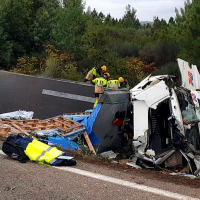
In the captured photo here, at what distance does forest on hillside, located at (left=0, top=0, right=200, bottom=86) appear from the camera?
16781mm

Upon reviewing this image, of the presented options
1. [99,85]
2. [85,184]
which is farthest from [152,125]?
[85,184]

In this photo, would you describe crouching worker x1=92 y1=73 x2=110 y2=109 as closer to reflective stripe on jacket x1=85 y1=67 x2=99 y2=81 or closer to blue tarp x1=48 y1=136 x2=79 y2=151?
reflective stripe on jacket x1=85 y1=67 x2=99 y2=81

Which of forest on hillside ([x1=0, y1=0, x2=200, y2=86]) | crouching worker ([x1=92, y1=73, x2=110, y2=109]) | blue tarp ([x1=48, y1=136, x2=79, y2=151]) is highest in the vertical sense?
forest on hillside ([x1=0, y1=0, x2=200, y2=86])

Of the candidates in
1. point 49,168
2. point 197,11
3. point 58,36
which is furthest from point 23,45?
point 49,168

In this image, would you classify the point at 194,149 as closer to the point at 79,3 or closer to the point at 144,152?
the point at 144,152

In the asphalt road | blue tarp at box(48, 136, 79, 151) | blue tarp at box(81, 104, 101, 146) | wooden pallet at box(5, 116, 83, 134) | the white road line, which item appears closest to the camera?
the asphalt road

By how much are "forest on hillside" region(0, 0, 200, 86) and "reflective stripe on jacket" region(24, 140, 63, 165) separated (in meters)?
10.1

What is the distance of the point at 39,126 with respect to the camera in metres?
8.94

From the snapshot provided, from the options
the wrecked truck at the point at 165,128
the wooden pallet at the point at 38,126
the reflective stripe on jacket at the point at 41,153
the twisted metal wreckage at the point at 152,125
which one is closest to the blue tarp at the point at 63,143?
the twisted metal wreckage at the point at 152,125

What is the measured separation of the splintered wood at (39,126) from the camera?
8.16m

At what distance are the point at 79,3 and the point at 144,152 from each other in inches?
818

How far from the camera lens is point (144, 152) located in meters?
7.63

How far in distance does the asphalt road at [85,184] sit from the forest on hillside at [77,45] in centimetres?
1024

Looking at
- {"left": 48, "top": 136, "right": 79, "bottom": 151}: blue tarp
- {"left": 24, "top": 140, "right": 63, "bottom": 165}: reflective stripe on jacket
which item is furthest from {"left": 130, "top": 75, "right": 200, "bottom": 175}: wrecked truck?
{"left": 24, "top": 140, "right": 63, "bottom": 165}: reflective stripe on jacket
